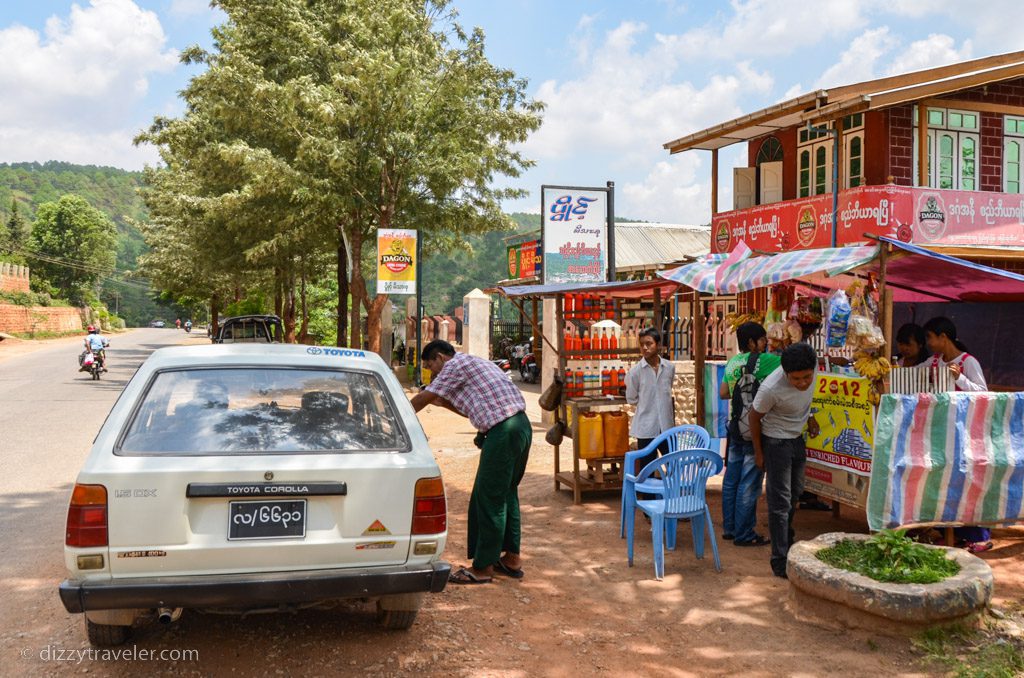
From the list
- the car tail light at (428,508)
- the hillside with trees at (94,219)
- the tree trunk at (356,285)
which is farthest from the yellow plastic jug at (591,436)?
the hillside with trees at (94,219)

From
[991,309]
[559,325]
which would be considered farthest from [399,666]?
[991,309]

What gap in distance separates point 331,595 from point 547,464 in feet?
22.9

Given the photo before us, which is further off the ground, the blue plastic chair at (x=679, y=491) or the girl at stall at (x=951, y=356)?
the girl at stall at (x=951, y=356)

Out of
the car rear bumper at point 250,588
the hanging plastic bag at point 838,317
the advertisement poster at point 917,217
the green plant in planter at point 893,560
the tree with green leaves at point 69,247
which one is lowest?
the green plant in planter at point 893,560

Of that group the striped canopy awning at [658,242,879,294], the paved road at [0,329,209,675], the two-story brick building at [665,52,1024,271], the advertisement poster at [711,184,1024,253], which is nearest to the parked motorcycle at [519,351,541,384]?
the two-story brick building at [665,52,1024,271]

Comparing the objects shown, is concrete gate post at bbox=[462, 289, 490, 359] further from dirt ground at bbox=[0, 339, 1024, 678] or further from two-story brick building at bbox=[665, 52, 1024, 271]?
dirt ground at bbox=[0, 339, 1024, 678]

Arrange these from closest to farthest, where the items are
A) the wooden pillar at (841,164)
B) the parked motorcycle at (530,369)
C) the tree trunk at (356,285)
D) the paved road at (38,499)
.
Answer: the paved road at (38,499) → the wooden pillar at (841,164) → the tree trunk at (356,285) → the parked motorcycle at (530,369)

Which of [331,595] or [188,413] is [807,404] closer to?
[331,595]

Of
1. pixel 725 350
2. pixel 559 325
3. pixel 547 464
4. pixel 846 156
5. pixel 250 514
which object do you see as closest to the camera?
pixel 250 514

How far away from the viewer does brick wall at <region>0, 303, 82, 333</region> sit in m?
47.2

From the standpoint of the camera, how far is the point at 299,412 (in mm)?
4219

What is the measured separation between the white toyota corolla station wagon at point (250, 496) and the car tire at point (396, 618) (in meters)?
0.02

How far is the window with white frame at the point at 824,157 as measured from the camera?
16633 mm

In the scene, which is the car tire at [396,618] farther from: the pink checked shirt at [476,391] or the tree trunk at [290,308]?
the tree trunk at [290,308]
